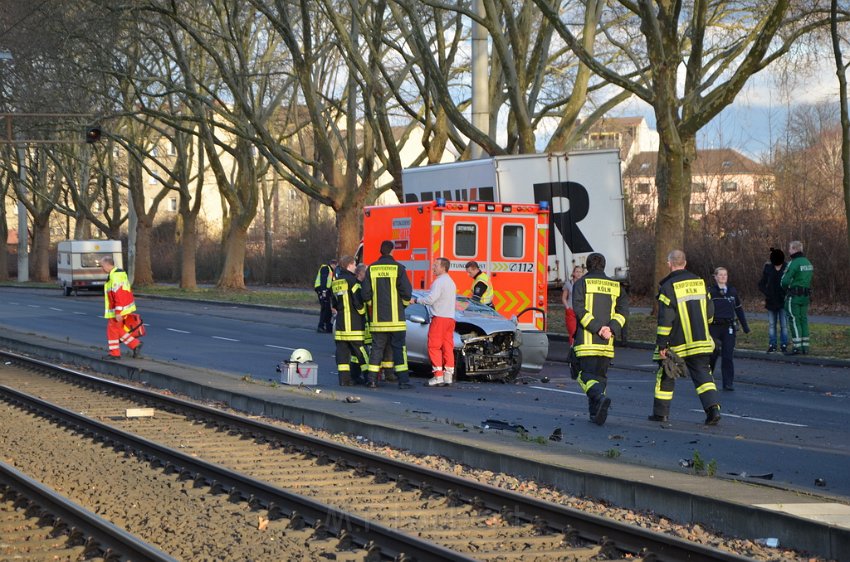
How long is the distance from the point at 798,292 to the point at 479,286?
18.5ft

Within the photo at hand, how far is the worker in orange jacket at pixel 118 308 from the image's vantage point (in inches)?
773

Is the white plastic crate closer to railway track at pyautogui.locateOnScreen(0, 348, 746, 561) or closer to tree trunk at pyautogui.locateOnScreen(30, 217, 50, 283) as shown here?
railway track at pyautogui.locateOnScreen(0, 348, 746, 561)

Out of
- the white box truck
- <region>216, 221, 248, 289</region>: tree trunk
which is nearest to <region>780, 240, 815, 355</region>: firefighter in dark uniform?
the white box truck

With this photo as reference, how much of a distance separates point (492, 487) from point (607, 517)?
1.00m

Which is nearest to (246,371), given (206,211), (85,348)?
(85,348)

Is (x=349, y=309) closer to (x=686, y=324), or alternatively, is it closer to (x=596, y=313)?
(x=596, y=313)

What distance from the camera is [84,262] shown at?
5478 centimetres

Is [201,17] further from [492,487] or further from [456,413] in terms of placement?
[492,487]

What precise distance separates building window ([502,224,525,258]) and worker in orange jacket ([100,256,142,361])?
6.67m

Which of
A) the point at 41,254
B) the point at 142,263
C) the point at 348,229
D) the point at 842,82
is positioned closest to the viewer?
the point at 842,82

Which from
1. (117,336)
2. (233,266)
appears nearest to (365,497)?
(117,336)

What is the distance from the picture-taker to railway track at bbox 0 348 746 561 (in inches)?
308

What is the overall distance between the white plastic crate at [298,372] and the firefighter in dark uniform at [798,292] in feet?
29.4

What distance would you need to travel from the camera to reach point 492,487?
9406mm
